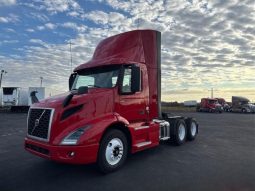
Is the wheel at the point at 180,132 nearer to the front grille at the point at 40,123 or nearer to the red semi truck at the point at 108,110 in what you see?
the red semi truck at the point at 108,110

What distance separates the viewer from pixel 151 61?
8.48 m

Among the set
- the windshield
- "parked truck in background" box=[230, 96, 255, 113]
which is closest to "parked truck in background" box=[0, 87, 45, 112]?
the windshield

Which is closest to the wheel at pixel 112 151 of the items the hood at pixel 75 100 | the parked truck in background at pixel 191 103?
the hood at pixel 75 100

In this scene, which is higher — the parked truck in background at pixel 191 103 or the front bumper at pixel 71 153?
the parked truck in background at pixel 191 103

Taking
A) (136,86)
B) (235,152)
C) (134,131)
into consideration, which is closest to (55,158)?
(134,131)

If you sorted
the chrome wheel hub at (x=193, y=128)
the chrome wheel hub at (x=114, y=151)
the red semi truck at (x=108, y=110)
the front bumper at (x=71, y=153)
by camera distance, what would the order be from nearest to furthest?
the front bumper at (x=71, y=153)
the red semi truck at (x=108, y=110)
the chrome wheel hub at (x=114, y=151)
the chrome wheel hub at (x=193, y=128)

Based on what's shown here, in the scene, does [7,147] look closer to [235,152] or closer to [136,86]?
[136,86]

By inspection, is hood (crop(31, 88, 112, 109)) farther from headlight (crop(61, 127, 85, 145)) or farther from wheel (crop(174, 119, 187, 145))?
wheel (crop(174, 119, 187, 145))

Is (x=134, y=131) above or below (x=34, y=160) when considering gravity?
above

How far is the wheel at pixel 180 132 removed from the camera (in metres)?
9.55

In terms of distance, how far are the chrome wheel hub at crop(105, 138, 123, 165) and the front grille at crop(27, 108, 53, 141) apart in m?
1.51

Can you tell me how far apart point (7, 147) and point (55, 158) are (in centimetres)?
508

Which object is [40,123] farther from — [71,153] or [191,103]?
[191,103]

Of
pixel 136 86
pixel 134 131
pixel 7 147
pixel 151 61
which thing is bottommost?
pixel 7 147
